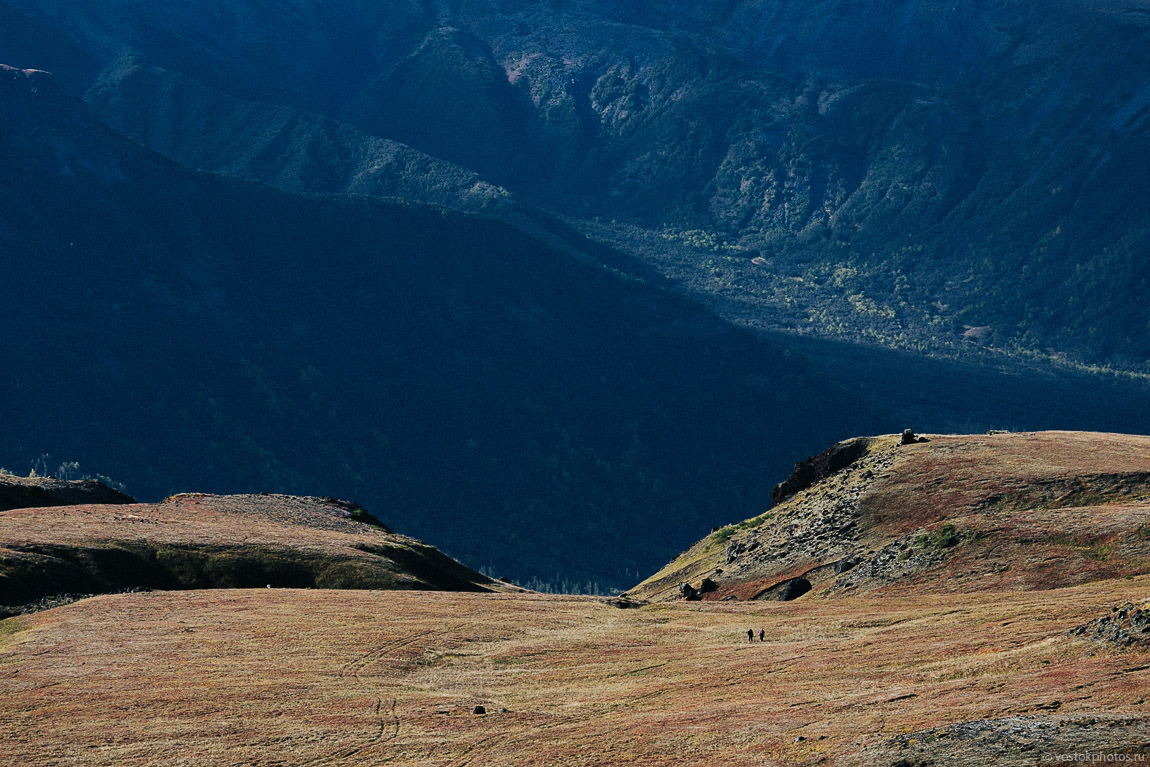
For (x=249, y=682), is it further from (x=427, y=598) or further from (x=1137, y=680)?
(x=1137, y=680)

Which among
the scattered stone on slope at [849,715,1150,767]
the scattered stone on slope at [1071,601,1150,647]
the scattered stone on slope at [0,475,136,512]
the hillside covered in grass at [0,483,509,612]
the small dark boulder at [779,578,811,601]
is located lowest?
the scattered stone on slope at [849,715,1150,767]

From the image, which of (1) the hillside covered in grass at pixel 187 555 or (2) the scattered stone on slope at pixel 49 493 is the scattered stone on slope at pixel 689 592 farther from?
(2) the scattered stone on slope at pixel 49 493

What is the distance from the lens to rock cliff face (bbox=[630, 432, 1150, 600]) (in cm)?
6694

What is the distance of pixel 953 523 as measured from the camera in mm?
74562

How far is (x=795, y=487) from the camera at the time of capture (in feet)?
337

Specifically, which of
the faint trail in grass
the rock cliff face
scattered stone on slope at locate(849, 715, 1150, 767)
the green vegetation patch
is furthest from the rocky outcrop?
scattered stone on slope at locate(849, 715, 1150, 767)

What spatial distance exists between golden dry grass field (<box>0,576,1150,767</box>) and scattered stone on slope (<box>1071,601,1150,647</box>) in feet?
1.92

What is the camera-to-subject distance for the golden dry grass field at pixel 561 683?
39594 mm

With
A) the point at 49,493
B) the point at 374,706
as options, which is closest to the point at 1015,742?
the point at 374,706

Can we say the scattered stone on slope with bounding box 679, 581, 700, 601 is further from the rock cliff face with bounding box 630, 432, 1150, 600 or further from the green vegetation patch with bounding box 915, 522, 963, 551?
the green vegetation patch with bounding box 915, 522, 963, 551

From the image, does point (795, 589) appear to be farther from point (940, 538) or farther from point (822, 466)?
point (822, 466)


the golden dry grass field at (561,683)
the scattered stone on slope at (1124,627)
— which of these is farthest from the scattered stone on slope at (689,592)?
the scattered stone on slope at (1124,627)

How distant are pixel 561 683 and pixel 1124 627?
2151cm

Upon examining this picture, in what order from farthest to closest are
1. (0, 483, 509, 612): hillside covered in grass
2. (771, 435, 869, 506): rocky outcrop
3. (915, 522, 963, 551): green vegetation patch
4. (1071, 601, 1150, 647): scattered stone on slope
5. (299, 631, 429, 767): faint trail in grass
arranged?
(771, 435, 869, 506): rocky outcrop
(0, 483, 509, 612): hillside covered in grass
(915, 522, 963, 551): green vegetation patch
(299, 631, 429, 767): faint trail in grass
(1071, 601, 1150, 647): scattered stone on slope
